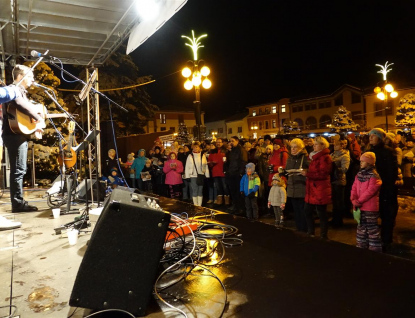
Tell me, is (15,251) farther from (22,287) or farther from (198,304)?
(198,304)

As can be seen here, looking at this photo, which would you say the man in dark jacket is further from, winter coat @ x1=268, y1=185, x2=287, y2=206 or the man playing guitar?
the man playing guitar

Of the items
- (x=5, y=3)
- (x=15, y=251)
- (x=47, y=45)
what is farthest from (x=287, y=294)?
(x=47, y=45)

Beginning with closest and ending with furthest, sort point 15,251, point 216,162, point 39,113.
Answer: point 15,251 < point 39,113 < point 216,162

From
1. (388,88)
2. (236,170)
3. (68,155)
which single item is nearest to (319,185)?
(236,170)

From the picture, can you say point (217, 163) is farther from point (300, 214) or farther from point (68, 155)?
point (68, 155)

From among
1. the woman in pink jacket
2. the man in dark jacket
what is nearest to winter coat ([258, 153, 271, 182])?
the man in dark jacket

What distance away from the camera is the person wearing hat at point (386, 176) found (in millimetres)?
4789

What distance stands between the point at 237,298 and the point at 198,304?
26cm

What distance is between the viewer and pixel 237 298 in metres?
2.05

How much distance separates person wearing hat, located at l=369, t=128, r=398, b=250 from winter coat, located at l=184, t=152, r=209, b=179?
5081 millimetres

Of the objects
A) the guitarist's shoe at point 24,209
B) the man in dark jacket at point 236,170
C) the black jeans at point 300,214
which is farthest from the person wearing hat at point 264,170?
the guitarist's shoe at point 24,209

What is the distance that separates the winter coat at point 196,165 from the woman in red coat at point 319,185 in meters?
4.32

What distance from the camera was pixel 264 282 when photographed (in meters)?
2.27

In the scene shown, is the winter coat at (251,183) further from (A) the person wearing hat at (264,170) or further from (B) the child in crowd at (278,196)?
(A) the person wearing hat at (264,170)
